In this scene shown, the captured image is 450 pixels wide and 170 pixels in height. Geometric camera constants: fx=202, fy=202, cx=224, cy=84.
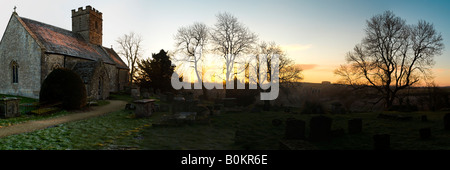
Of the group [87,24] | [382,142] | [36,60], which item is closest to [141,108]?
[382,142]

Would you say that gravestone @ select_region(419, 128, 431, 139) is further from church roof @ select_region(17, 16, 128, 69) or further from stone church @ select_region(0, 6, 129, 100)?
church roof @ select_region(17, 16, 128, 69)

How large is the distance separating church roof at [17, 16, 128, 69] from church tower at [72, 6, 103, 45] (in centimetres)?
102

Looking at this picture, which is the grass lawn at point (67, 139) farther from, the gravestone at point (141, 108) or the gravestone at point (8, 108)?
the gravestone at point (8, 108)

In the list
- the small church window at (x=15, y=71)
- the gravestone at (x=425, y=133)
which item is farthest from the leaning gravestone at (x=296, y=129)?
the small church window at (x=15, y=71)

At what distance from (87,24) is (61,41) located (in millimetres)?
7004

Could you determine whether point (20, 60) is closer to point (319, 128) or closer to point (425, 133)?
point (319, 128)

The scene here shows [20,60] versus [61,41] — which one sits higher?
[61,41]

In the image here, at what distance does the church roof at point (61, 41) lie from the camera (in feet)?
66.8

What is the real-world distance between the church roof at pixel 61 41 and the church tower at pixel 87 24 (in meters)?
1.02

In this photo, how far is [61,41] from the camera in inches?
902

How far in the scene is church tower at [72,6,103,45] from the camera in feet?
94.5

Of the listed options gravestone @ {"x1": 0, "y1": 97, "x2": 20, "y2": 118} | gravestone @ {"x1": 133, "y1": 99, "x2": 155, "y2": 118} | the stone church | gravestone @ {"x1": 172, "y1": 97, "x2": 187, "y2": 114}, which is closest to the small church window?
the stone church
